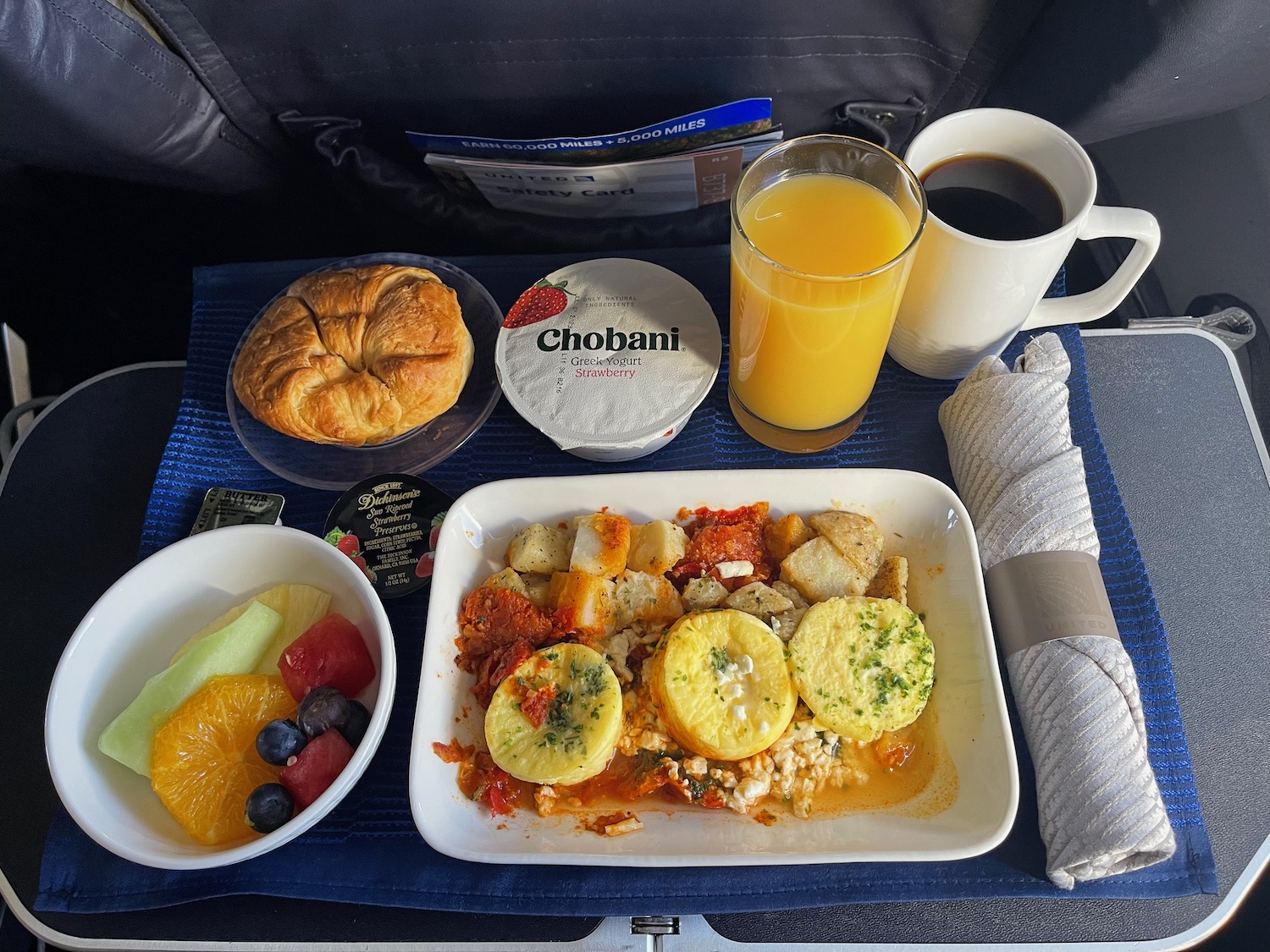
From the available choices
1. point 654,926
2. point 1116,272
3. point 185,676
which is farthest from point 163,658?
point 1116,272

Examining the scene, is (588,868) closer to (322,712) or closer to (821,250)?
(322,712)

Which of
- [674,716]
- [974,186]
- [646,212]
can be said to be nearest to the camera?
[674,716]

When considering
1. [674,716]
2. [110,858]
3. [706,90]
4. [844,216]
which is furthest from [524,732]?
[706,90]

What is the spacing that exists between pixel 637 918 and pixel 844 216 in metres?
0.92

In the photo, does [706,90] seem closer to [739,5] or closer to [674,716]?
[739,5]

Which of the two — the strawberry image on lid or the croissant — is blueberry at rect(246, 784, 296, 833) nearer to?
the croissant

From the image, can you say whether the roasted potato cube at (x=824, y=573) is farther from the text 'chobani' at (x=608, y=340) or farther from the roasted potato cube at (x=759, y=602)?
the text 'chobani' at (x=608, y=340)

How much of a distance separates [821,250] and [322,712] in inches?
32.6

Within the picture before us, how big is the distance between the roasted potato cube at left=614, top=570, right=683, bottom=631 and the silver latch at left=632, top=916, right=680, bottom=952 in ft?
1.18

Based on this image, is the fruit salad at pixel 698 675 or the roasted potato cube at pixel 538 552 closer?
the fruit salad at pixel 698 675

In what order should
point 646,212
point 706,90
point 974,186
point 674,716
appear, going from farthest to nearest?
point 646,212 → point 706,90 → point 974,186 → point 674,716

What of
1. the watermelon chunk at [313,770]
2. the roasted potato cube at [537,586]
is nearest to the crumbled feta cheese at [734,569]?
the roasted potato cube at [537,586]

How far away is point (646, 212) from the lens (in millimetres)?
1529

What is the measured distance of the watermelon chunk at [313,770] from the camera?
0.99 metres
